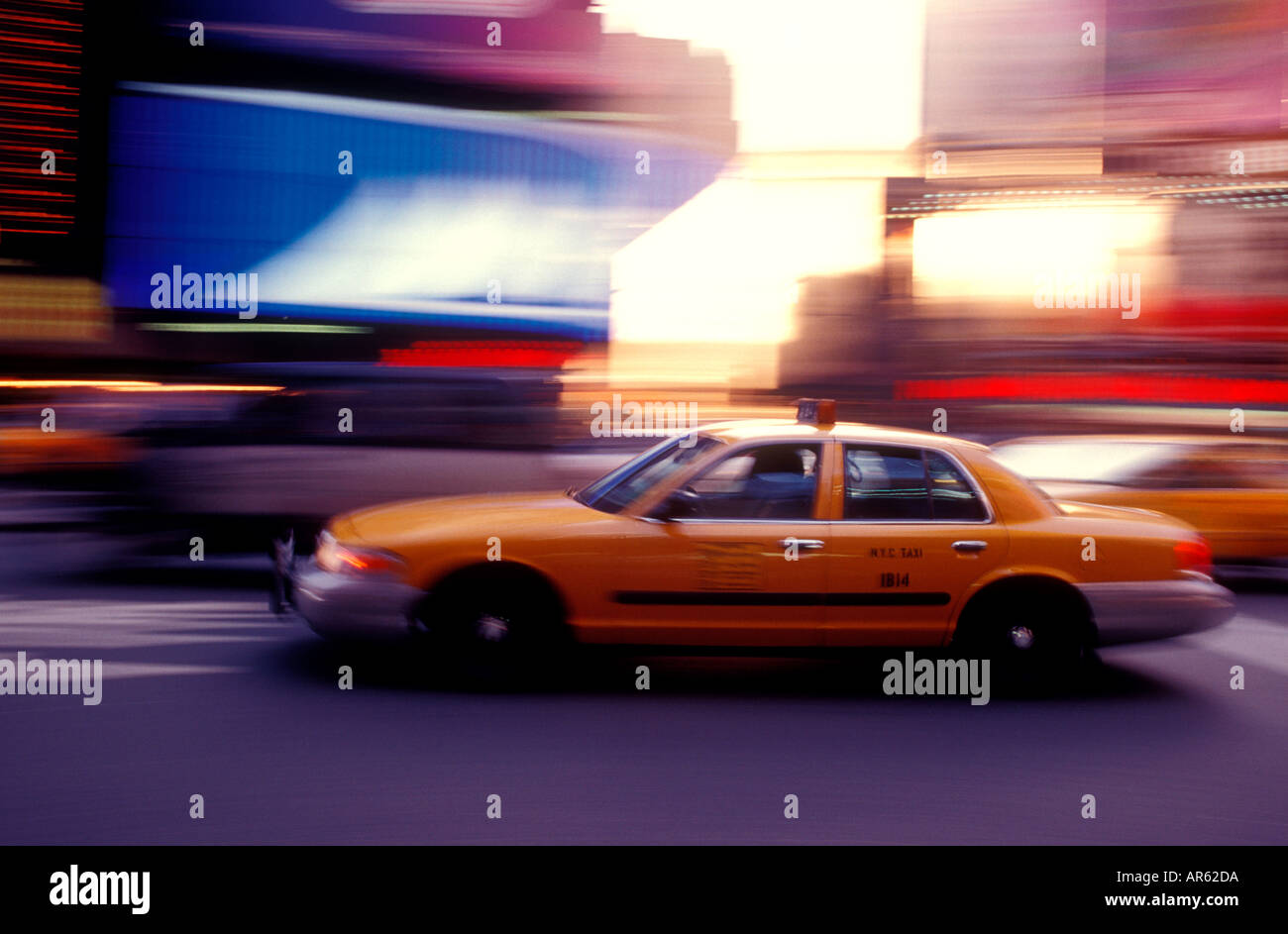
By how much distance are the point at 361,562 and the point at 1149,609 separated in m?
3.68

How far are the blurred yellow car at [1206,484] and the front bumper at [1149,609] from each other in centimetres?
258

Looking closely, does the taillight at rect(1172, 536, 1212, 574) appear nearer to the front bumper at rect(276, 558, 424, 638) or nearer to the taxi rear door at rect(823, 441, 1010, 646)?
the taxi rear door at rect(823, 441, 1010, 646)

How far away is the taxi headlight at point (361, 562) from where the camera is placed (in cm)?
552

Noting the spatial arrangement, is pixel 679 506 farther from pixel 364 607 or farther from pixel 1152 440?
pixel 1152 440

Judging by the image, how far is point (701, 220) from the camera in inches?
416

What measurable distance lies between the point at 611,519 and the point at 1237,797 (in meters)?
2.78

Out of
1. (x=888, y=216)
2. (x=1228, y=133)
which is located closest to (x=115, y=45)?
(x=888, y=216)

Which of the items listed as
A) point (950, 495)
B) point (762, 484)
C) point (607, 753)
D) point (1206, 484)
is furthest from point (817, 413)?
point (1206, 484)

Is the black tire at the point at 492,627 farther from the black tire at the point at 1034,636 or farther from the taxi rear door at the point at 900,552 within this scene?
the black tire at the point at 1034,636

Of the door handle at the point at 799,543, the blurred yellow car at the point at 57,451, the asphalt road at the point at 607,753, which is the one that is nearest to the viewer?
the asphalt road at the point at 607,753

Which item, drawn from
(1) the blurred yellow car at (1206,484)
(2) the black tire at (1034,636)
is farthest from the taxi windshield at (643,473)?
(1) the blurred yellow car at (1206,484)

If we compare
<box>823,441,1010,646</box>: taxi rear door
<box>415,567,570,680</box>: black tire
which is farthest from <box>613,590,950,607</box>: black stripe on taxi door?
<box>415,567,570,680</box>: black tire

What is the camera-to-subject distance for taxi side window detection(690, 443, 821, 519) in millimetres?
5734

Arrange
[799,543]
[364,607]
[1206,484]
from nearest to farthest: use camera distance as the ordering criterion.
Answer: [364,607] → [799,543] → [1206,484]
